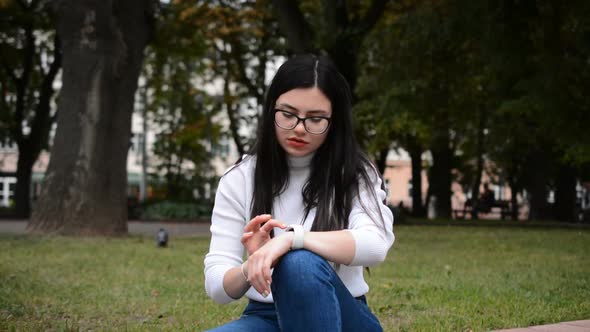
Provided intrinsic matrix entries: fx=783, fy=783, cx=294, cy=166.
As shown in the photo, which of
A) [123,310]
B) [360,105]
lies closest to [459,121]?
[360,105]

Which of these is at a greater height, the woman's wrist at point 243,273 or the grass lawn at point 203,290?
the woman's wrist at point 243,273

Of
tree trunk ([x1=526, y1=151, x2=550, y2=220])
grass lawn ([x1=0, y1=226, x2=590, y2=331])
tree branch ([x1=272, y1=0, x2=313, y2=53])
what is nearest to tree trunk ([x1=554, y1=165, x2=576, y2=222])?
tree trunk ([x1=526, y1=151, x2=550, y2=220])

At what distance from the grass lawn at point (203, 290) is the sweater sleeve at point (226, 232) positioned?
2259mm

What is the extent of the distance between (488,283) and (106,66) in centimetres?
966

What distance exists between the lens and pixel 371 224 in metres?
2.97

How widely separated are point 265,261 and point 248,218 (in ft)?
1.50

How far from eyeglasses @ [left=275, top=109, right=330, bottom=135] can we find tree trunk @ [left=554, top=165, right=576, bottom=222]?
2854cm

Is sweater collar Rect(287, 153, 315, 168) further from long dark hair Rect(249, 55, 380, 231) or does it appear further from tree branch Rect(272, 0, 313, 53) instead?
tree branch Rect(272, 0, 313, 53)

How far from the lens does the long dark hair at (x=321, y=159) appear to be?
3023 millimetres

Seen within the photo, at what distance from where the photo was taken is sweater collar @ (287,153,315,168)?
123 inches

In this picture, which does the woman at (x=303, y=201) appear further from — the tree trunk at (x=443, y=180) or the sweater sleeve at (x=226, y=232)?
the tree trunk at (x=443, y=180)

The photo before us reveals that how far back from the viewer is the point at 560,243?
44.5 feet

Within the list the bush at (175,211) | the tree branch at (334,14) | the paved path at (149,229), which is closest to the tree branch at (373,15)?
the tree branch at (334,14)

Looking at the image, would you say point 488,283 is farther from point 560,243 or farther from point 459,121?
point 459,121
